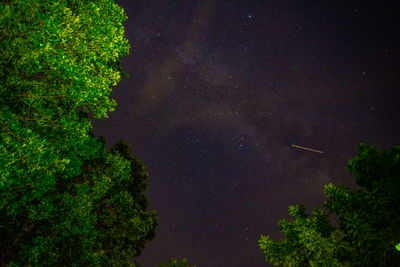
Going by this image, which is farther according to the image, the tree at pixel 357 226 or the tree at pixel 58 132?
the tree at pixel 357 226

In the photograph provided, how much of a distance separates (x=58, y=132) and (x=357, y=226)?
1087cm

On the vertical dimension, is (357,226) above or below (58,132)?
above

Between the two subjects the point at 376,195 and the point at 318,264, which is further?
the point at 318,264

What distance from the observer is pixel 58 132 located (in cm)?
658

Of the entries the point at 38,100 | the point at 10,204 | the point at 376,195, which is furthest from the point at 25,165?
the point at 376,195

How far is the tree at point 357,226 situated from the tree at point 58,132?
7.41 meters

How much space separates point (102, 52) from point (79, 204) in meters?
5.98

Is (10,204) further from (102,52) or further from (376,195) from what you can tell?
(376,195)

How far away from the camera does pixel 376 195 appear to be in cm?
714

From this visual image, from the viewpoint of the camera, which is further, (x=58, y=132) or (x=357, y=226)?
(x=357, y=226)

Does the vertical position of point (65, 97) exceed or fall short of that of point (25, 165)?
it exceeds it

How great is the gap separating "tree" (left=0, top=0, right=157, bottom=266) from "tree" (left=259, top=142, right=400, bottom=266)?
7406mm

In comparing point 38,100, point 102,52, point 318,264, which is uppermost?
point 102,52

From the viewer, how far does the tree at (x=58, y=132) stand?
4859 mm
